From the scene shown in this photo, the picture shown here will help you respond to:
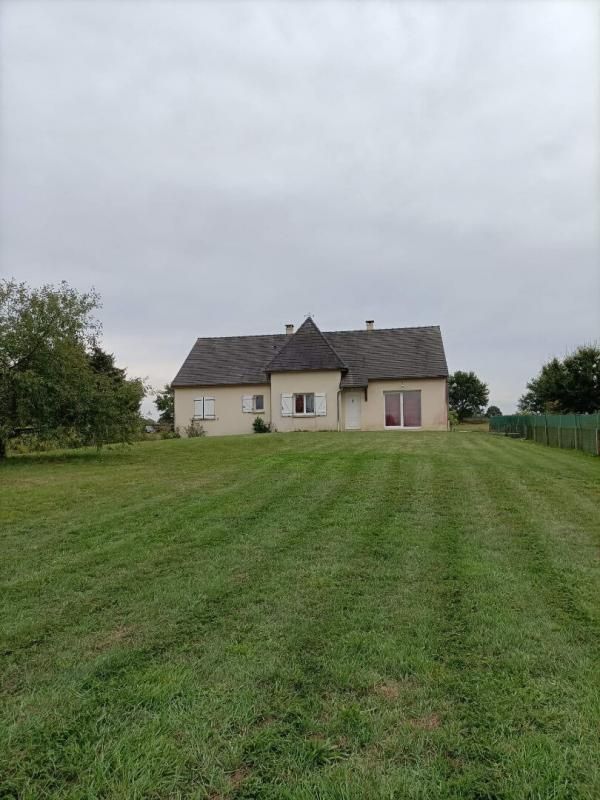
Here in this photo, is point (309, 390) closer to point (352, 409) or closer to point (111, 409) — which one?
point (352, 409)

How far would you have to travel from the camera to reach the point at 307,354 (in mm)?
Result: 24281

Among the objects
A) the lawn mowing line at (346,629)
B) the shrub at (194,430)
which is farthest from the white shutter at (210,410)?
the lawn mowing line at (346,629)

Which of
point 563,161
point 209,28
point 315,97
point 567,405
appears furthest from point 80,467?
point 567,405

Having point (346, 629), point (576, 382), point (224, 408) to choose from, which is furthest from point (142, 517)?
point (576, 382)

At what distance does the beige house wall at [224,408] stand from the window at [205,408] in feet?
0.53

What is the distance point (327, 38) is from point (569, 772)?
11.7 metres

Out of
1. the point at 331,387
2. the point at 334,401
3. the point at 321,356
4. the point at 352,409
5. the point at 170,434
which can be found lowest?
the point at 170,434

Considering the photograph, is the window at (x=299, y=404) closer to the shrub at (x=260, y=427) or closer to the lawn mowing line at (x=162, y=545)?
the shrub at (x=260, y=427)

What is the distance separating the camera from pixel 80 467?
1145 centimetres

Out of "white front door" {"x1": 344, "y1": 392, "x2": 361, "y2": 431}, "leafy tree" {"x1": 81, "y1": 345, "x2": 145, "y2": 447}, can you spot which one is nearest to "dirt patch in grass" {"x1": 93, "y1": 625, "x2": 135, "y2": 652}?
"leafy tree" {"x1": 81, "y1": 345, "x2": 145, "y2": 447}

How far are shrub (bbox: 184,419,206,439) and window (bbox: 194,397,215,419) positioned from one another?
1.34ft

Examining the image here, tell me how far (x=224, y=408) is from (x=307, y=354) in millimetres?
5315

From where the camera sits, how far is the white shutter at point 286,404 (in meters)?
24.3

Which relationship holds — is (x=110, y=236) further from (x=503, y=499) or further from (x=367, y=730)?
(x=367, y=730)
